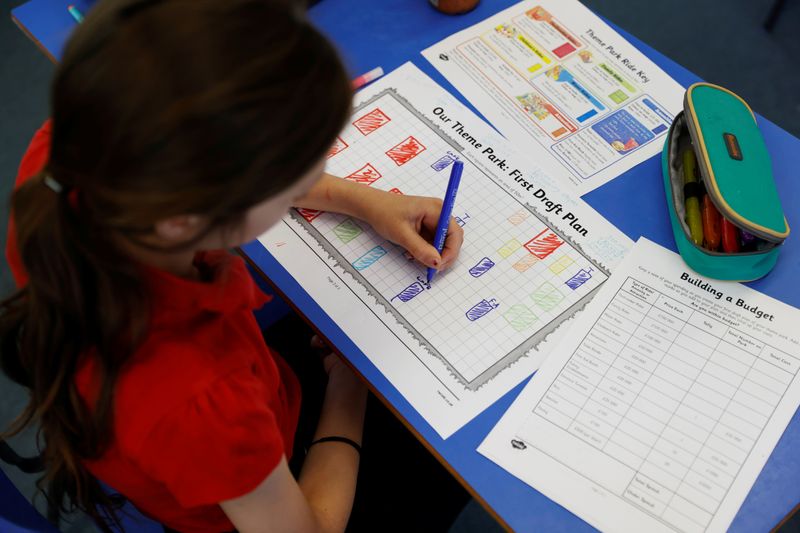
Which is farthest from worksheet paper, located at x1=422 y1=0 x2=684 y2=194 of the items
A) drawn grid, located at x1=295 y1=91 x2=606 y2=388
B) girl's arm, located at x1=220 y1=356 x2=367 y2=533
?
girl's arm, located at x1=220 y1=356 x2=367 y2=533

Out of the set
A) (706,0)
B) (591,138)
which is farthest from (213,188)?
(706,0)

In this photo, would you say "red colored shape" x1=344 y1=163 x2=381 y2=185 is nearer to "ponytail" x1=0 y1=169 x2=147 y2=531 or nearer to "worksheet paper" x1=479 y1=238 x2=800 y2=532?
"worksheet paper" x1=479 y1=238 x2=800 y2=532

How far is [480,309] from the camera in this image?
893mm

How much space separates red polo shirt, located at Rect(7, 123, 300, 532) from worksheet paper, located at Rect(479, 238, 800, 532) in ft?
0.95

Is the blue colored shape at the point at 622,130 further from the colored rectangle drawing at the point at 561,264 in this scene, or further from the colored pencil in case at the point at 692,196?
the colored rectangle drawing at the point at 561,264

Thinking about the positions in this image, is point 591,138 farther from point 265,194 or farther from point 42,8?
point 42,8

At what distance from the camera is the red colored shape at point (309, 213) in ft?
3.23

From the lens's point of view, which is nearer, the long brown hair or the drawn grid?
the long brown hair

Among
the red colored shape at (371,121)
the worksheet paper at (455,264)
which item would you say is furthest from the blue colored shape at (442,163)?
the red colored shape at (371,121)

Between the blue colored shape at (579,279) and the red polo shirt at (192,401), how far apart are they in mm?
429

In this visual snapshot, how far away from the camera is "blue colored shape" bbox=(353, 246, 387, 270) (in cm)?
94

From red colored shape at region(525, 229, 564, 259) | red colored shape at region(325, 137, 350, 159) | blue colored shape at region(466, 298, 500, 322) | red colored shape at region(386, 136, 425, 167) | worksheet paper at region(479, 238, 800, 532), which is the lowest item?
worksheet paper at region(479, 238, 800, 532)

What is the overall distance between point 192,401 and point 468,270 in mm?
428

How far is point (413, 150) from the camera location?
3.42 feet
